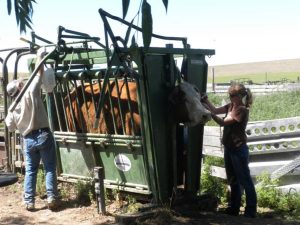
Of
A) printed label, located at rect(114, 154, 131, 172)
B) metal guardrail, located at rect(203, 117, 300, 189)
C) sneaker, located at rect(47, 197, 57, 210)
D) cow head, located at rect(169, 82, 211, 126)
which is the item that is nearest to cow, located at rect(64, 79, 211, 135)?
cow head, located at rect(169, 82, 211, 126)

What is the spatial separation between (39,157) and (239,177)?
2.57 meters

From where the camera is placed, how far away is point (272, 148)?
7219mm

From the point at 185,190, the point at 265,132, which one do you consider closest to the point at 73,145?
the point at 185,190

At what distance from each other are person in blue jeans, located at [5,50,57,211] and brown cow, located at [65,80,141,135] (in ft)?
1.53

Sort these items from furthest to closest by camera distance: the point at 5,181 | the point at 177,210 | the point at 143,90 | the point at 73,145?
1. the point at 73,145
2. the point at 177,210
3. the point at 143,90
4. the point at 5,181

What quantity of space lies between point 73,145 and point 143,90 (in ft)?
5.58

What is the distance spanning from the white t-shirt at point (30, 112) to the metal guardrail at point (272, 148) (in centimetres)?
276

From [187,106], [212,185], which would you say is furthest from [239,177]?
[187,106]

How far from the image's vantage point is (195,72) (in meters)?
6.05

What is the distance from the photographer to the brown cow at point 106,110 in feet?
18.6

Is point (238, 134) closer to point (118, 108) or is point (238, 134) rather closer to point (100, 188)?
point (118, 108)

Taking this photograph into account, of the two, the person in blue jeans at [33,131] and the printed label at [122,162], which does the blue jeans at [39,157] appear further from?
the printed label at [122,162]

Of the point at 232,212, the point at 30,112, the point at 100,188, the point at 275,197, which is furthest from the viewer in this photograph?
the point at 275,197

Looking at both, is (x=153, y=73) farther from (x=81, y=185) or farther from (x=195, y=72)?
(x=81, y=185)
